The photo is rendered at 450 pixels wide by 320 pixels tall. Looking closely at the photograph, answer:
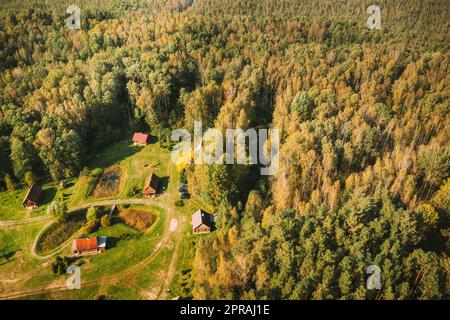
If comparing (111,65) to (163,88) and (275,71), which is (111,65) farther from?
(275,71)

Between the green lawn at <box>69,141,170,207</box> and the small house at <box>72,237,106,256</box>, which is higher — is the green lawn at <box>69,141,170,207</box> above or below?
above

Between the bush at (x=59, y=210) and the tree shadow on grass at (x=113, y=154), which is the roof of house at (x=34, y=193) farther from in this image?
the tree shadow on grass at (x=113, y=154)

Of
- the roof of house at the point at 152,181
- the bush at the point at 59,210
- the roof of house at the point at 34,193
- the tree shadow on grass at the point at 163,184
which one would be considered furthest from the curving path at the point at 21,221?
the tree shadow on grass at the point at 163,184

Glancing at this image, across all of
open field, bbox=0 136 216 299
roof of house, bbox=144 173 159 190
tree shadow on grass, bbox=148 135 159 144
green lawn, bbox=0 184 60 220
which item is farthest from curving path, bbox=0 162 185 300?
tree shadow on grass, bbox=148 135 159 144

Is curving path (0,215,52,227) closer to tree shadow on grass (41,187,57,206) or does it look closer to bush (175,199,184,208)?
tree shadow on grass (41,187,57,206)

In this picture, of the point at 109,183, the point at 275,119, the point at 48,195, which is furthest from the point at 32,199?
the point at 275,119
